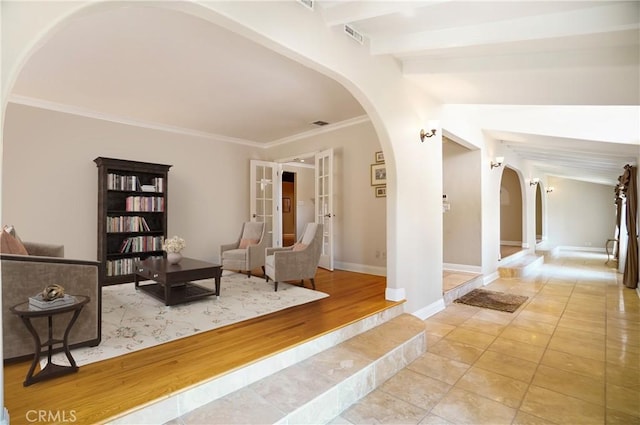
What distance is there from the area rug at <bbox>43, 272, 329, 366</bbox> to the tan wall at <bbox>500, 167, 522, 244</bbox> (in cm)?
1016

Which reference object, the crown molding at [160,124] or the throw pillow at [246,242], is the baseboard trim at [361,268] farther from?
the crown molding at [160,124]

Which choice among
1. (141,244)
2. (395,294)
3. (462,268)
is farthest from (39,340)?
(462,268)

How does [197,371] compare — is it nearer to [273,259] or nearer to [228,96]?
[273,259]

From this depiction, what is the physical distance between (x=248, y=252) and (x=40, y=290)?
9.19 feet

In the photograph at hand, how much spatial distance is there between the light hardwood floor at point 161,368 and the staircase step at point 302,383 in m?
0.06

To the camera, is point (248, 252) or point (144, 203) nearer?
point (248, 252)

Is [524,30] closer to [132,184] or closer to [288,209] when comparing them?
[132,184]

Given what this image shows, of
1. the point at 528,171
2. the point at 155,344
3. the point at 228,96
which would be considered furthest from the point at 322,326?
the point at 528,171

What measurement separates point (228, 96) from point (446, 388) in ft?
13.5

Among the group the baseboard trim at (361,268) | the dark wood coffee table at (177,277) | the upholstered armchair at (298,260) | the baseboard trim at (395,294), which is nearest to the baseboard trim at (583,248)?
the baseboard trim at (361,268)

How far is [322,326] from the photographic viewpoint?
284 centimetres

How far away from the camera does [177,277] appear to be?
3.49 metres

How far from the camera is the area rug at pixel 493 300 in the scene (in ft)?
15.0

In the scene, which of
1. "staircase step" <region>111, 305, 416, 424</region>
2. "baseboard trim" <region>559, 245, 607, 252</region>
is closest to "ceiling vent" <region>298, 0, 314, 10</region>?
"staircase step" <region>111, 305, 416, 424</region>
